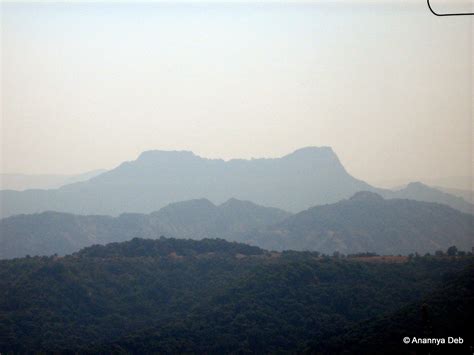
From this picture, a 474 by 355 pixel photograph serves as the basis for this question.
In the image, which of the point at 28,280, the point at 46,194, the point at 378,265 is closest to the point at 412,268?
the point at 378,265

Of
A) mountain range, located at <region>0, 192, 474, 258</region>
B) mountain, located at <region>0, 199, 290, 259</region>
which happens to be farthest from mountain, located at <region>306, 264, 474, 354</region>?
mountain, located at <region>0, 199, 290, 259</region>

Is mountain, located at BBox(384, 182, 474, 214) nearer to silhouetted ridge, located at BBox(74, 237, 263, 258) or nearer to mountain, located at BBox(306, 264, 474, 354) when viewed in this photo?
silhouetted ridge, located at BBox(74, 237, 263, 258)

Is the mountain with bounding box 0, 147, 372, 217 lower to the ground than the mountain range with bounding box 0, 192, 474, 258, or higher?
higher

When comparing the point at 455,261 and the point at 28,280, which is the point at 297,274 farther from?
the point at 28,280

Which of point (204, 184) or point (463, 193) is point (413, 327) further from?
point (204, 184)

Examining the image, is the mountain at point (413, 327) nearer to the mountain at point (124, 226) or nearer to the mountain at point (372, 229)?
the mountain at point (372, 229)

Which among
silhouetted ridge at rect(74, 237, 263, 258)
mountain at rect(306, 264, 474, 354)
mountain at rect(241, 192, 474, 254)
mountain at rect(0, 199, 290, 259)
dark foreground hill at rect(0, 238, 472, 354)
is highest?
mountain at rect(0, 199, 290, 259)
